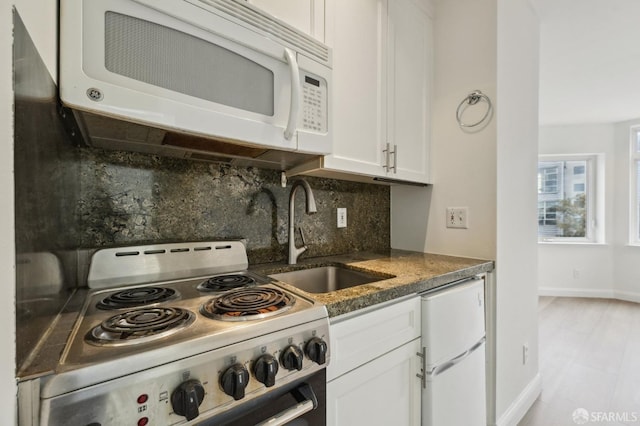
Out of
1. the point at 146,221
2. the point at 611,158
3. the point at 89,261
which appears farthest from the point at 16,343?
the point at 611,158

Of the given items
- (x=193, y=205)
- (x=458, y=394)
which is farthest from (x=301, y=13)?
(x=458, y=394)

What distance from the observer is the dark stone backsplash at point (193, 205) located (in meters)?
1.07

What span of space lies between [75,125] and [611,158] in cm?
613

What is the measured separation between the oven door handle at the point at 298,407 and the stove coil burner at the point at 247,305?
0.71 ft

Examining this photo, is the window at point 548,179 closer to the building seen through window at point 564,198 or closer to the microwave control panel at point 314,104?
the building seen through window at point 564,198

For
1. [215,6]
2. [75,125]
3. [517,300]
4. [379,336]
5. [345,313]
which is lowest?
[517,300]

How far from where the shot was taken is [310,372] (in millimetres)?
768

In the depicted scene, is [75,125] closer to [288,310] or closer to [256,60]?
[256,60]

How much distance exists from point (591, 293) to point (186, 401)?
19.2ft

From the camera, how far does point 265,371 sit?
2.17 ft

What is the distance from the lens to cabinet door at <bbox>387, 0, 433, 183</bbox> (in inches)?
63.2

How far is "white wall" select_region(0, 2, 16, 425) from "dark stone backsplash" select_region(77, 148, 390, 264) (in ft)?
2.29

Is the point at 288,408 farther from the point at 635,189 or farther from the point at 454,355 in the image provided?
the point at 635,189

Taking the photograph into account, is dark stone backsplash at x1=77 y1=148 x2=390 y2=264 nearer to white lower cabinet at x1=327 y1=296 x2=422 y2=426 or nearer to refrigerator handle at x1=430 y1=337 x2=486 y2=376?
white lower cabinet at x1=327 y1=296 x2=422 y2=426
